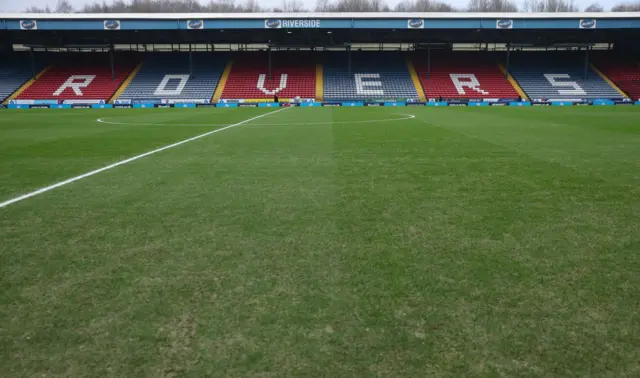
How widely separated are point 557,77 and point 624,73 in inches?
279

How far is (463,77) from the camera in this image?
46.8 m

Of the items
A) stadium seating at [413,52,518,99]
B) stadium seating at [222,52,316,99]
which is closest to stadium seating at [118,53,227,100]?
stadium seating at [222,52,316,99]

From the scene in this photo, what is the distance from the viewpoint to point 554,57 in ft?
162

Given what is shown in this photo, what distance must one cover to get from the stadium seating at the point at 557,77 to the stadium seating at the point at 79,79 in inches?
1579

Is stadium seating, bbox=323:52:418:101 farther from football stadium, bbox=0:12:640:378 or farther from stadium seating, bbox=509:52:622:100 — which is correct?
football stadium, bbox=0:12:640:378

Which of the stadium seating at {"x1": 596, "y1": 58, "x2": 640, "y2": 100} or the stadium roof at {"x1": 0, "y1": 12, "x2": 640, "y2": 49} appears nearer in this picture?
the stadium roof at {"x1": 0, "y1": 12, "x2": 640, "y2": 49}

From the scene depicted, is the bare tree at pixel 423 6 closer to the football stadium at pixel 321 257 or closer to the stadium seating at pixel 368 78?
the stadium seating at pixel 368 78

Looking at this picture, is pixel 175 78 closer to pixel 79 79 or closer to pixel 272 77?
pixel 79 79

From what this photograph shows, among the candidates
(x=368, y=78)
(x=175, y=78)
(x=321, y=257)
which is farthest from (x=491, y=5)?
(x=321, y=257)

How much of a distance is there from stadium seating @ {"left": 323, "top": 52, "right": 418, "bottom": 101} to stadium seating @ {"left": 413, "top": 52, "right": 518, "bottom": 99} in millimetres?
1988

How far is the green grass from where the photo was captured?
1941 mm

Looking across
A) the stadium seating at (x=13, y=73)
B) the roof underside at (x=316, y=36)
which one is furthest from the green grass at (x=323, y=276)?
the stadium seating at (x=13, y=73)

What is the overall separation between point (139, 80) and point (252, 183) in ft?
146

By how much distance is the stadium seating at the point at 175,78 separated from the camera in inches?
1697
